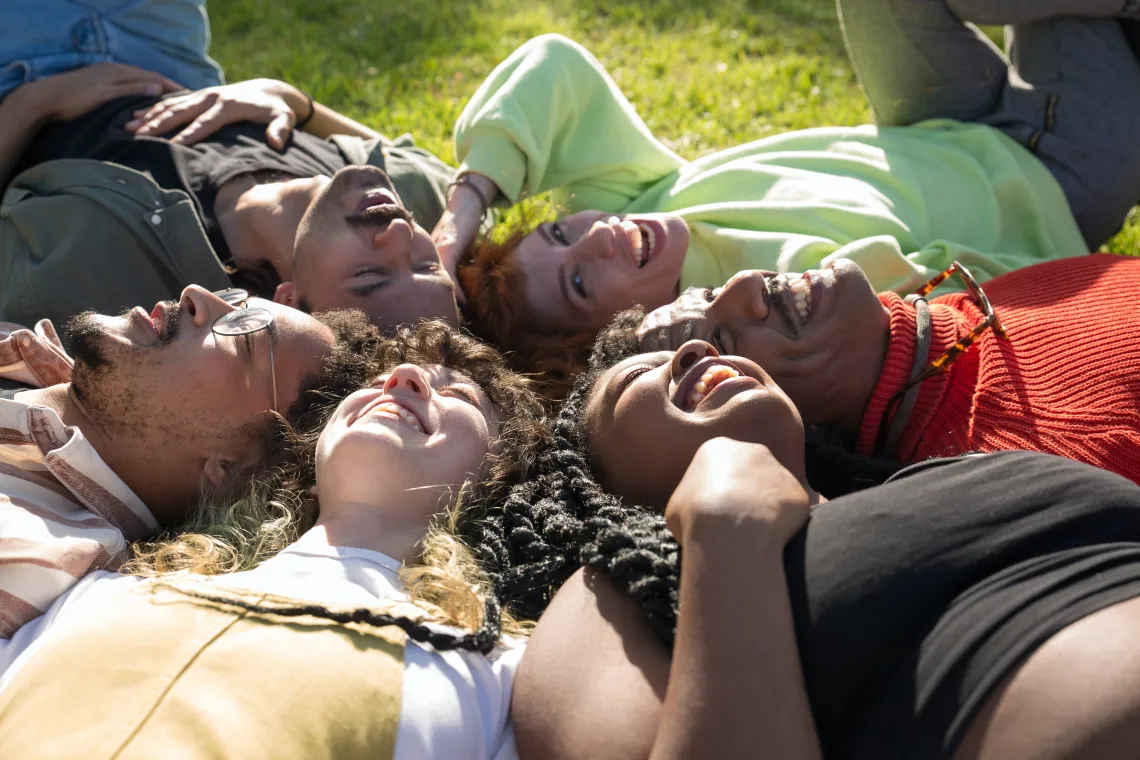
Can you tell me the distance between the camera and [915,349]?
117 inches

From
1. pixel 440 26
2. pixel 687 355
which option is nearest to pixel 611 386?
pixel 687 355

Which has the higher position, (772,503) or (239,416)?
(772,503)

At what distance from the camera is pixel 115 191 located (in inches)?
146

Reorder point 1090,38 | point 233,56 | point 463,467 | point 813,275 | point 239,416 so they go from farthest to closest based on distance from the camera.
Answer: point 233,56
point 1090,38
point 813,275
point 239,416
point 463,467

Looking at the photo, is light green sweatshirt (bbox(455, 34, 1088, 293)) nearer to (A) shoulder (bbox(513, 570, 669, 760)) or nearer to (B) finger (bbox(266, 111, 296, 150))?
(B) finger (bbox(266, 111, 296, 150))

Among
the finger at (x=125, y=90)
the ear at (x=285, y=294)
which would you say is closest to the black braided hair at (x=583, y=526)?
the ear at (x=285, y=294)

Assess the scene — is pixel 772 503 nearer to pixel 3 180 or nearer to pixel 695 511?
pixel 695 511

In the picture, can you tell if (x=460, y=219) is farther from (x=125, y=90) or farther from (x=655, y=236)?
(x=125, y=90)

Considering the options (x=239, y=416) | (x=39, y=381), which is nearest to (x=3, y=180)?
(x=39, y=381)

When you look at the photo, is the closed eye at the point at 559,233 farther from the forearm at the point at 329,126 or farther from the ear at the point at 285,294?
the forearm at the point at 329,126

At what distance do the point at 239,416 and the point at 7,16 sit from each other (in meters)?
2.74

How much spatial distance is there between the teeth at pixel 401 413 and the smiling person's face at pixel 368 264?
2.86 feet

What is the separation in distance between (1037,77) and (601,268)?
2.17 m

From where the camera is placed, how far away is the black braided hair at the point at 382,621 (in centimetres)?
210
